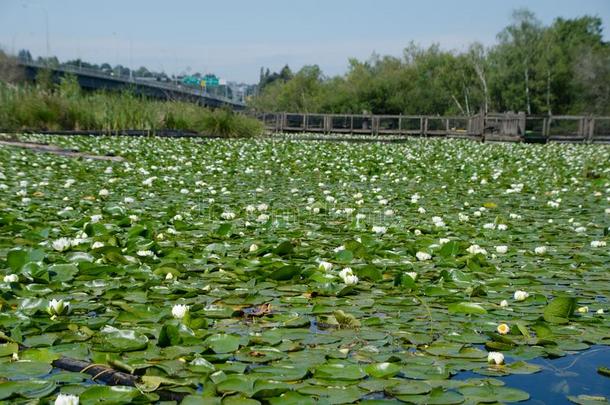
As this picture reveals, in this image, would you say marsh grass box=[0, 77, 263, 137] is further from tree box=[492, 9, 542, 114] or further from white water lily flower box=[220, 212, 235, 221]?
tree box=[492, 9, 542, 114]

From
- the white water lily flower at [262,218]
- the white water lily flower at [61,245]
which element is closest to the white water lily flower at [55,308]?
the white water lily flower at [61,245]

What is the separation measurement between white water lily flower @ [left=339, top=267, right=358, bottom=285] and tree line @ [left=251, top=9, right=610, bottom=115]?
46673mm

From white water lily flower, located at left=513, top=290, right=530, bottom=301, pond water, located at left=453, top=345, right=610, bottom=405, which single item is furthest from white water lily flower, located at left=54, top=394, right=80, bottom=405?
white water lily flower, located at left=513, top=290, right=530, bottom=301

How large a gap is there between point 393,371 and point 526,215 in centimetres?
414

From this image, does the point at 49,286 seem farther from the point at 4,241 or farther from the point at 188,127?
the point at 188,127

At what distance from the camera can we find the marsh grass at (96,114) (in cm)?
1694

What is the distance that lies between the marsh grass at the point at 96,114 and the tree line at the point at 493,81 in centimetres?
2988

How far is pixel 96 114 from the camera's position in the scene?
17.8m

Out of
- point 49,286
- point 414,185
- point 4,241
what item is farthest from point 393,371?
point 414,185

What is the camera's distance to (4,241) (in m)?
3.94

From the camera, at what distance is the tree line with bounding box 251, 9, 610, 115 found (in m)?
49.2

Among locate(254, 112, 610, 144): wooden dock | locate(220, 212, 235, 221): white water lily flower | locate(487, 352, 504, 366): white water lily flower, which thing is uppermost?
locate(254, 112, 610, 144): wooden dock

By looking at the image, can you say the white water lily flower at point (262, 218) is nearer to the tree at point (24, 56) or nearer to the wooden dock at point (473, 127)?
the wooden dock at point (473, 127)

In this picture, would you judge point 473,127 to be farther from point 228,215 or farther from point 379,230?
point 379,230
